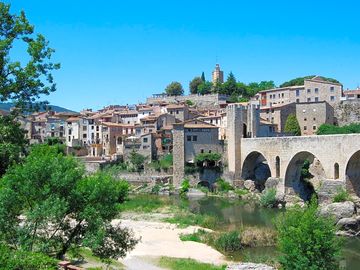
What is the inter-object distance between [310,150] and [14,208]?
1175 inches

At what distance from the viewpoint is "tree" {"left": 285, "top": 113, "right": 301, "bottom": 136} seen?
5872cm

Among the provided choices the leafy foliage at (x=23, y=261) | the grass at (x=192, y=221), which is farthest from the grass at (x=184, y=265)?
the leafy foliage at (x=23, y=261)

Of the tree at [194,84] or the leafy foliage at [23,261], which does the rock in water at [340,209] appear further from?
the tree at [194,84]

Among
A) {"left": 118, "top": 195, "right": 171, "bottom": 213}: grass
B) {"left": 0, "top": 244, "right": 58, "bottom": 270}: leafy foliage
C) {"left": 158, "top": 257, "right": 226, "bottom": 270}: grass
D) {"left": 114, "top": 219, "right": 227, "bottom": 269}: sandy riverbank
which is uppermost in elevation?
{"left": 0, "top": 244, "right": 58, "bottom": 270}: leafy foliage

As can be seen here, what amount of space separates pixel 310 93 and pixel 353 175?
30524 mm

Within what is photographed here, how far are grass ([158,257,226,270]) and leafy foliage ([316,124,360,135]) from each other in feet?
113

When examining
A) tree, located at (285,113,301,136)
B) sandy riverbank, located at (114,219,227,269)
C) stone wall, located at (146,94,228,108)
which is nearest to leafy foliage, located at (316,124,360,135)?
tree, located at (285,113,301,136)

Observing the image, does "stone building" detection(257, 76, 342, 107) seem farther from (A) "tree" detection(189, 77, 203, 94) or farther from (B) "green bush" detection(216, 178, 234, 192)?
(A) "tree" detection(189, 77, 203, 94)

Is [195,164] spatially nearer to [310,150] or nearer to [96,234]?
[310,150]

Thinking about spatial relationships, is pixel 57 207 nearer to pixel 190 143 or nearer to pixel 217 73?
pixel 190 143

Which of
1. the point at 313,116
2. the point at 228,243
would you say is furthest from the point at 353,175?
the point at 313,116

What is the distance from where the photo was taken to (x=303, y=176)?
46.1 metres

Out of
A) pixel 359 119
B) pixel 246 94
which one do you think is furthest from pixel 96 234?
pixel 246 94

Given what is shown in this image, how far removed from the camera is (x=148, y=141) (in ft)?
185
